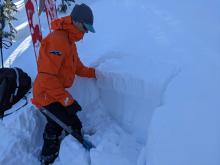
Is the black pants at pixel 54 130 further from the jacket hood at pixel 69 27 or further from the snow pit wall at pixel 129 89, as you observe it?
the jacket hood at pixel 69 27

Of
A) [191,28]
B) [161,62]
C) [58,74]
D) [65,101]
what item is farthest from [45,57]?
[191,28]

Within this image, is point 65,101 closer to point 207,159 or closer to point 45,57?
point 45,57

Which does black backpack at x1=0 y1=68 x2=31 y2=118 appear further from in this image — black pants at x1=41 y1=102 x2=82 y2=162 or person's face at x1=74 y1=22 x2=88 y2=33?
person's face at x1=74 y1=22 x2=88 y2=33

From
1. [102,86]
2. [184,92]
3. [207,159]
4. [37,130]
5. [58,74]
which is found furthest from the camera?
[102,86]

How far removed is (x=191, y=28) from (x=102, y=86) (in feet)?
4.39

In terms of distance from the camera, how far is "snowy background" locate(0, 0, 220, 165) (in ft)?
8.59

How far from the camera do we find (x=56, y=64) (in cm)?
300

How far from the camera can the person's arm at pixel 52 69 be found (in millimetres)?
2982

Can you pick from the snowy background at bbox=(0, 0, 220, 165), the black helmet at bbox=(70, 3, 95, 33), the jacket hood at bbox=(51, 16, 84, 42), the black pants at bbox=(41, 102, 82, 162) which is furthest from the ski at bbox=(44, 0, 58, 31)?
the black pants at bbox=(41, 102, 82, 162)

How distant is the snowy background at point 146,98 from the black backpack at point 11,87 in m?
0.17

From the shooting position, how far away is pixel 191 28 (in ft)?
13.4

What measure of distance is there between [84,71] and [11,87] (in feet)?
2.49

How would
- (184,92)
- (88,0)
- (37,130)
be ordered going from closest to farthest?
(184,92) → (37,130) → (88,0)

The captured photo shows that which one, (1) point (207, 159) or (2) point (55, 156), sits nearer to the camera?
(1) point (207, 159)
